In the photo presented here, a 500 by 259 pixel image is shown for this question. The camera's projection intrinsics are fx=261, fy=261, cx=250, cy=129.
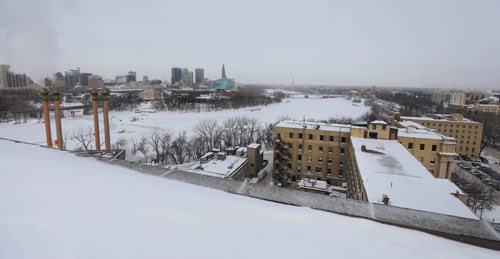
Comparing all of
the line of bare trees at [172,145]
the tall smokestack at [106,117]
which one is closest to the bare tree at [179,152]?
the line of bare trees at [172,145]

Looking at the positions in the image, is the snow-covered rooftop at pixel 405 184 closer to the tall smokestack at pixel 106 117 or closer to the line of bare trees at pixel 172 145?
the tall smokestack at pixel 106 117

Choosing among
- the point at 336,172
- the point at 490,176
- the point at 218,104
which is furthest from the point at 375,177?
the point at 218,104

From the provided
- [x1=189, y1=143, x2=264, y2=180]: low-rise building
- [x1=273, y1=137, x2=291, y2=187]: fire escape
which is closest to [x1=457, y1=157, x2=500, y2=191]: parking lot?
[x1=273, y1=137, x2=291, y2=187]: fire escape

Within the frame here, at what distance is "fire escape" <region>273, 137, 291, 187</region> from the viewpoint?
21.9 metres

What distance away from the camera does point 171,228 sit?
6.53 ft

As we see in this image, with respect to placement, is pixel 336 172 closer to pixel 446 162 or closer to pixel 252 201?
pixel 446 162

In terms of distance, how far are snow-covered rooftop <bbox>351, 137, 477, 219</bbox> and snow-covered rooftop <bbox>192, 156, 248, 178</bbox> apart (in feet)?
26.0

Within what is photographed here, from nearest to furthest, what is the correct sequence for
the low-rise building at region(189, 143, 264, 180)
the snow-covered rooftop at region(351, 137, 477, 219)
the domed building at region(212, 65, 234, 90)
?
1. the snow-covered rooftop at region(351, 137, 477, 219)
2. the low-rise building at region(189, 143, 264, 180)
3. the domed building at region(212, 65, 234, 90)

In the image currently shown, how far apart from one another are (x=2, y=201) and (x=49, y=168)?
0.92m

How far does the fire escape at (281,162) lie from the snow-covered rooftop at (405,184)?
7.78 metres

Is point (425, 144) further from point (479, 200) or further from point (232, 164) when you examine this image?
point (232, 164)

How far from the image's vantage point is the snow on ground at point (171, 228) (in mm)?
1753

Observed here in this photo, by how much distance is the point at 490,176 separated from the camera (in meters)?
24.7

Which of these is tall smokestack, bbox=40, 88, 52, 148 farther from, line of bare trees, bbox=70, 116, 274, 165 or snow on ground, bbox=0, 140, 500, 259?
snow on ground, bbox=0, 140, 500, 259
